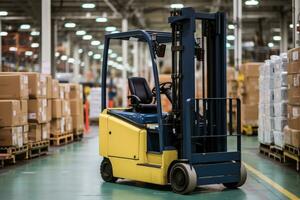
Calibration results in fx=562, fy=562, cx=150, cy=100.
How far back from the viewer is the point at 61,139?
16.2 m

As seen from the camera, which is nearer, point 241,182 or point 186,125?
point 186,125

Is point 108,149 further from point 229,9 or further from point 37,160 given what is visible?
point 229,9

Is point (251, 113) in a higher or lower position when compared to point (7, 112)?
lower

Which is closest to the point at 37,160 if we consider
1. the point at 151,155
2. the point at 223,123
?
the point at 151,155

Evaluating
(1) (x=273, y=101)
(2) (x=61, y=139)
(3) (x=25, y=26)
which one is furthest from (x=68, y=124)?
(3) (x=25, y=26)

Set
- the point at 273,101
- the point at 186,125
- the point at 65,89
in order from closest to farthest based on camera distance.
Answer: the point at 186,125 → the point at 273,101 → the point at 65,89

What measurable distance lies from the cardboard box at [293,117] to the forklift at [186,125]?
2.16 m

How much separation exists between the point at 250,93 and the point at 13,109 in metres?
9.25

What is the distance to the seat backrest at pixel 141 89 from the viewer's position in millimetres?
8219

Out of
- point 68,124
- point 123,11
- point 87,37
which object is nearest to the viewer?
point 68,124

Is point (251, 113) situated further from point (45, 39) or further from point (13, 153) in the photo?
point (13, 153)

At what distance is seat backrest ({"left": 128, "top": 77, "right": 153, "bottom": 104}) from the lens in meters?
8.22

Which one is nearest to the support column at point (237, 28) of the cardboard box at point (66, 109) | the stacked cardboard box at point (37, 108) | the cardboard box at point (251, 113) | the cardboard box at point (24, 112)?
the cardboard box at point (251, 113)

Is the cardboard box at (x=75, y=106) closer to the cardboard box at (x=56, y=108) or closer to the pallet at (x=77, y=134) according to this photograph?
the pallet at (x=77, y=134)
